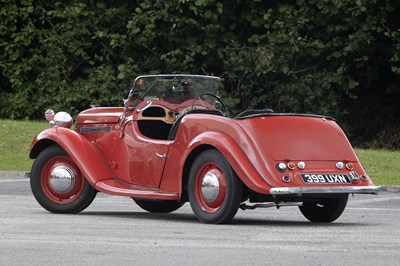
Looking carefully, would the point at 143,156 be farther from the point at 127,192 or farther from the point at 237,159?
the point at 237,159

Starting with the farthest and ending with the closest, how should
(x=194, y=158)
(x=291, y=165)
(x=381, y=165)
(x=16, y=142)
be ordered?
1. (x=16, y=142)
2. (x=381, y=165)
3. (x=194, y=158)
4. (x=291, y=165)

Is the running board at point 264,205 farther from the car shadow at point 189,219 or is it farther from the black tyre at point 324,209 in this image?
the black tyre at point 324,209

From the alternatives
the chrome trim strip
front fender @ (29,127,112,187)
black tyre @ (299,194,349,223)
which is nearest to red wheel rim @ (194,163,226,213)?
black tyre @ (299,194,349,223)

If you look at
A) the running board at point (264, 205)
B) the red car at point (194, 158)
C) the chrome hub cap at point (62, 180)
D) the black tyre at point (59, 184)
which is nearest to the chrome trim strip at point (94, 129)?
the red car at point (194, 158)

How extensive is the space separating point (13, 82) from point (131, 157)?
14807 millimetres

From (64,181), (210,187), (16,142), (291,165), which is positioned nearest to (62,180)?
(64,181)

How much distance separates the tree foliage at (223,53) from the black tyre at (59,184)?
13.0 meters

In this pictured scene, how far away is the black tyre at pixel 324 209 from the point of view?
43.4ft

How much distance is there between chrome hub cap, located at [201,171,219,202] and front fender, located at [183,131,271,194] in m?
0.27

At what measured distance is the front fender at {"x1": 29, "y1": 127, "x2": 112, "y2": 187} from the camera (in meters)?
13.8

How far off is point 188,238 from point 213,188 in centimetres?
147

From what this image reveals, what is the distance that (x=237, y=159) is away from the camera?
12.3 m

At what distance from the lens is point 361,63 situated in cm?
2656

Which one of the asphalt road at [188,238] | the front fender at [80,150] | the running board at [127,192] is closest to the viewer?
the asphalt road at [188,238]
